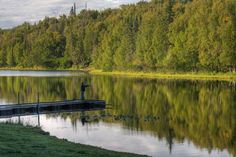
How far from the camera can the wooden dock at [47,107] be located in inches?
1437

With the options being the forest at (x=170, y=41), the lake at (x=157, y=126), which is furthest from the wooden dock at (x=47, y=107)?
the forest at (x=170, y=41)

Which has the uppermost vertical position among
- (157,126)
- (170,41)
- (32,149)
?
(170,41)

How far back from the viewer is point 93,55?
155500 millimetres

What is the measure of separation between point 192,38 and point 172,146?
80.5 m

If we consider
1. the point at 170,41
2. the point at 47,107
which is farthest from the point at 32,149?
the point at 170,41

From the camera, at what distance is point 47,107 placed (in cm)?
4016

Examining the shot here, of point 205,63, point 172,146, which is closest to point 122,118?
point 172,146

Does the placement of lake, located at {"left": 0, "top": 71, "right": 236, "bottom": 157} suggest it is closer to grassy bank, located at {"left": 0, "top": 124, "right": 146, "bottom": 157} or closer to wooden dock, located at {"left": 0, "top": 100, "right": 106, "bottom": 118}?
wooden dock, located at {"left": 0, "top": 100, "right": 106, "bottom": 118}

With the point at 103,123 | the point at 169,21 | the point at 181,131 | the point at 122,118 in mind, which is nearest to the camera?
the point at 181,131

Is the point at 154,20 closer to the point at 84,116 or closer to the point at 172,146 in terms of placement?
the point at 84,116

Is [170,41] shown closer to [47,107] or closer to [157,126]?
[47,107]

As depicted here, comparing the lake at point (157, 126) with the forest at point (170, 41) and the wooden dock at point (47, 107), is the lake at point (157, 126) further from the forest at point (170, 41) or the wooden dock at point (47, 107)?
the forest at point (170, 41)

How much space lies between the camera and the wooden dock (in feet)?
120

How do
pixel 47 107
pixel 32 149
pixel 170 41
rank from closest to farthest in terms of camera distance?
pixel 32 149 < pixel 47 107 < pixel 170 41
